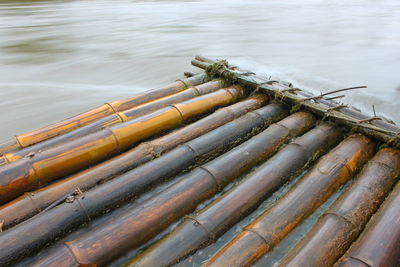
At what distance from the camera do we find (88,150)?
3.31 metres

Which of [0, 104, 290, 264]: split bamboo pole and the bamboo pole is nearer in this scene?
[0, 104, 290, 264]: split bamboo pole

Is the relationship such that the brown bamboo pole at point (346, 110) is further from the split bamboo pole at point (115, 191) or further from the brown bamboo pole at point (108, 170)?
the brown bamboo pole at point (108, 170)

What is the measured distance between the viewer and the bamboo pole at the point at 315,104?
3.41m

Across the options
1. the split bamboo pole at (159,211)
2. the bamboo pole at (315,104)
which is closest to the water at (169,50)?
the bamboo pole at (315,104)

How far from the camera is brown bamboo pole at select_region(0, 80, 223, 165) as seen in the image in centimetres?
339

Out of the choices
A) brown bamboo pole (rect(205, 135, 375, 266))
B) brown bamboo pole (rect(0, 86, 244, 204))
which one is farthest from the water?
brown bamboo pole (rect(205, 135, 375, 266))

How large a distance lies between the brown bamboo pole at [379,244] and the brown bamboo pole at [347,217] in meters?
0.08

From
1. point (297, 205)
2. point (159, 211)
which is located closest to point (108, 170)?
point (159, 211)

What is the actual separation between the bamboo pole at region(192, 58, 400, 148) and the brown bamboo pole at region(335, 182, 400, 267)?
118cm

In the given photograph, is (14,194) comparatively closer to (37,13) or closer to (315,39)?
(315,39)

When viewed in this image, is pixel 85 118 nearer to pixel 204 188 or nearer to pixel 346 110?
pixel 204 188

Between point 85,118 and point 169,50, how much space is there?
7.11 meters

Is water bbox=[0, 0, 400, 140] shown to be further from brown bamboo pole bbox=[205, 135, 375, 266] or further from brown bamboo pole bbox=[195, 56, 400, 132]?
brown bamboo pole bbox=[205, 135, 375, 266]

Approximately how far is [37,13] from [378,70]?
62.2 ft
